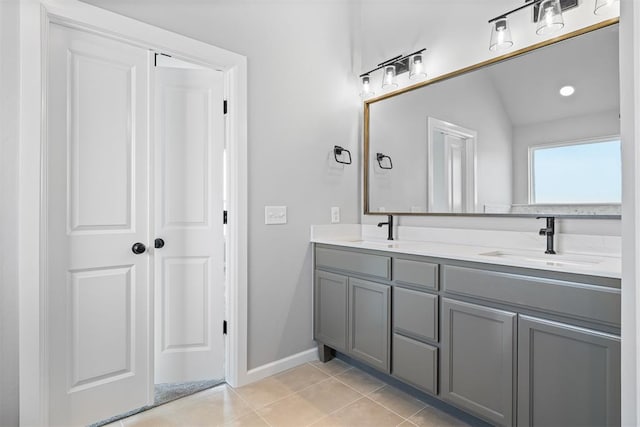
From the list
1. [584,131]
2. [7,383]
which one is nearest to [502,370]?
[584,131]

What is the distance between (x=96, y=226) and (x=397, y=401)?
1935 mm

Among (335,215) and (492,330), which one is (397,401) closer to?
(492,330)

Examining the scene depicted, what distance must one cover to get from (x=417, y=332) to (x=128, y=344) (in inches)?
62.5

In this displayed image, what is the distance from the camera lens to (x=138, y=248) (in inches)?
74.7

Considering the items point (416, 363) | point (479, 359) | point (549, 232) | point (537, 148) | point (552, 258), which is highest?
point (537, 148)

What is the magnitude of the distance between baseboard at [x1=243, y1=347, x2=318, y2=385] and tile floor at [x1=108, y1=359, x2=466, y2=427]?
4cm

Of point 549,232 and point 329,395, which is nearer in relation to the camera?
point 549,232

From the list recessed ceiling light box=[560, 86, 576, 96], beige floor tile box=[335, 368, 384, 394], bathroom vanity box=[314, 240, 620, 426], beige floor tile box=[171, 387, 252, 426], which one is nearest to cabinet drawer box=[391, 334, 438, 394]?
bathroom vanity box=[314, 240, 620, 426]

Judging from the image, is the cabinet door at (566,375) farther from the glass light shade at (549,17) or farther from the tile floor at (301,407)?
the glass light shade at (549,17)

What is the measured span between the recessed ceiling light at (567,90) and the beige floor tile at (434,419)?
5.96ft

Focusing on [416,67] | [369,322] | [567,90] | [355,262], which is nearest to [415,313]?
[369,322]

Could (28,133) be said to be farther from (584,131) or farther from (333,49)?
(584,131)

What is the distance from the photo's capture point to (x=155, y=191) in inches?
80.7

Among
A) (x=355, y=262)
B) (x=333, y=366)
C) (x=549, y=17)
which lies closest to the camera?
(x=549, y=17)
